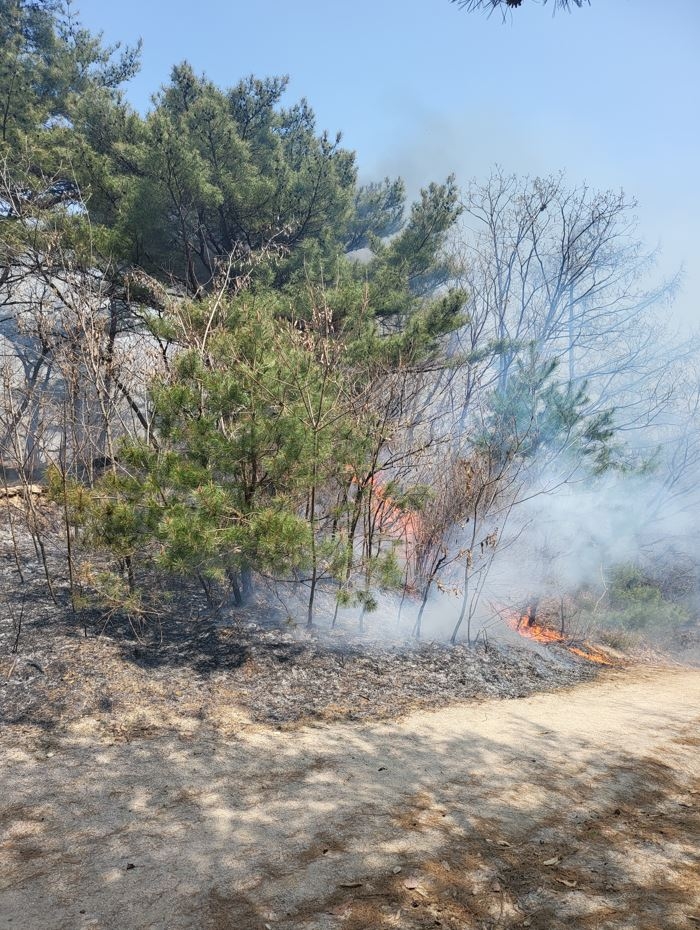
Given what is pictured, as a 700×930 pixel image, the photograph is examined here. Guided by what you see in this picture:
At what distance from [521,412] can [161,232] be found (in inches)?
277

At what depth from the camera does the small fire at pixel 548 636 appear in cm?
1093

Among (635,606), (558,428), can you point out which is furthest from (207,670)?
(635,606)

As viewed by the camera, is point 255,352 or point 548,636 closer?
point 255,352

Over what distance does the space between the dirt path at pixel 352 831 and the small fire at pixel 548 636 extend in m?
5.11

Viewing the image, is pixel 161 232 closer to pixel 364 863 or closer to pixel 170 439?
pixel 170 439

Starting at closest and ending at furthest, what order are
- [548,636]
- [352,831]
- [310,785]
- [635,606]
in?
[352,831] → [310,785] → [548,636] → [635,606]

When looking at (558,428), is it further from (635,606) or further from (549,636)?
(635,606)

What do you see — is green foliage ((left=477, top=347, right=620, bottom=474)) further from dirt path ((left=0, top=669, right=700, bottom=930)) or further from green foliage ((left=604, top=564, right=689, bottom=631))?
dirt path ((left=0, top=669, right=700, bottom=930))

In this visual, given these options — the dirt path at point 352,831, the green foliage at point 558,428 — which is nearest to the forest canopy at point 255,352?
the green foliage at point 558,428

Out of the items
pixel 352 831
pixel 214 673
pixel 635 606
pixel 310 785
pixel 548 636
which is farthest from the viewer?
pixel 635 606

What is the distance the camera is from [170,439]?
259 inches

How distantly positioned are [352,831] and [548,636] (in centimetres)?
862

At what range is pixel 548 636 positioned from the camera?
11648 millimetres

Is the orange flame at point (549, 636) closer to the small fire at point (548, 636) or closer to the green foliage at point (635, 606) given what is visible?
the small fire at point (548, 636)
